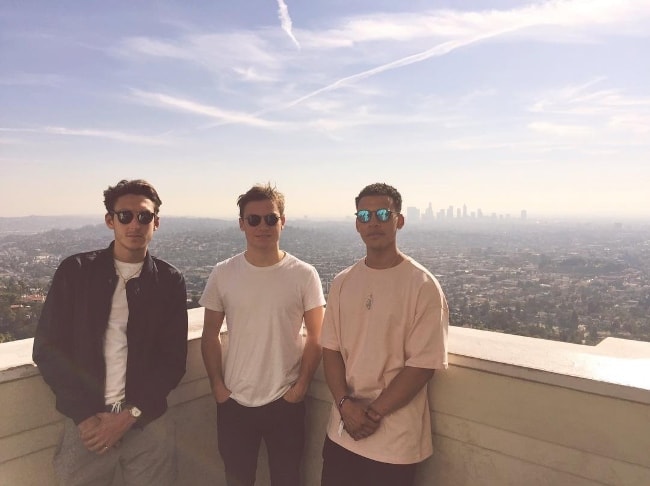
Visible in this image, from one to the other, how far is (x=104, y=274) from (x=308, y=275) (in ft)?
3.84

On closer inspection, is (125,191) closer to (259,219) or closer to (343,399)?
(259,219)

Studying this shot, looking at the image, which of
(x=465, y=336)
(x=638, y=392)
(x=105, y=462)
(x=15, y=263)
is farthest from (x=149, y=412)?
(x=15, y=263)

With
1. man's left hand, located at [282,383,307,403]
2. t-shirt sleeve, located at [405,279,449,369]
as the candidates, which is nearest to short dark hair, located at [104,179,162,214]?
man's left hand, located at [282,383,307,403]

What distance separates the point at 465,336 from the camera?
9.30 feet

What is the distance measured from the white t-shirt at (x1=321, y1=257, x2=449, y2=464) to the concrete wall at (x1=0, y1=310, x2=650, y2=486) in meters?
0.19

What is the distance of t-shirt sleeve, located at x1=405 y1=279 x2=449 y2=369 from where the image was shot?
2312mm

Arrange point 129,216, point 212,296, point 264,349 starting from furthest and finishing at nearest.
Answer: point 212,296 < point 264,349 < point 129,216

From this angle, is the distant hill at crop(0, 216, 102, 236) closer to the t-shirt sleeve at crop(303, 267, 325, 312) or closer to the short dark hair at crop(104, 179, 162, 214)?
the short dark hair at crop(104, 179, 162, 214)

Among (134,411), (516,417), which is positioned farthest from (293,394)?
(516,417)

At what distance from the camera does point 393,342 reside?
2.43 m

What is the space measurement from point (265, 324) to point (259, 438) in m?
0.72

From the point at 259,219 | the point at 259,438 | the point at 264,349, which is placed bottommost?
the point at 259,438

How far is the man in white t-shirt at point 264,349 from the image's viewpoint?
284 centimetres

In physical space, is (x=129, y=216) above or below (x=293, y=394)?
above
